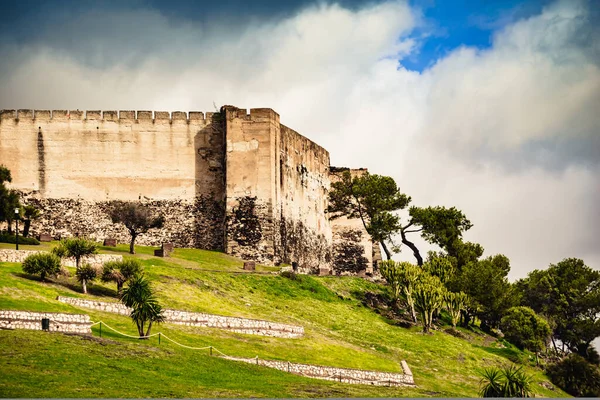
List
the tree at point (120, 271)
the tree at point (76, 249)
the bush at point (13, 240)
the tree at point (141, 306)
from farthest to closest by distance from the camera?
the bush at point (13, 240) → the tree at point (76, 249) → the tree at point (120, 271) → the tree at point (141, 306)

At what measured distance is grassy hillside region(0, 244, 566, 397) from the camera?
112ft

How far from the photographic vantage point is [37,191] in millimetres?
70562

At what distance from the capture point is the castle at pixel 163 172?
230ft

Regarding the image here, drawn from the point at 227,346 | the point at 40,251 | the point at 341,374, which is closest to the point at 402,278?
the point at 341,374

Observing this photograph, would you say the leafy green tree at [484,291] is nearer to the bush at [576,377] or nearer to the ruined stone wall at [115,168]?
the bush at [576,377]

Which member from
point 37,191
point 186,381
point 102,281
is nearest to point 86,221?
point 37,191

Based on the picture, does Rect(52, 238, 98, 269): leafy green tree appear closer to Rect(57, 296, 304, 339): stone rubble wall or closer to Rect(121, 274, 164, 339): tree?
Rect(57, 296, 304, 339): stone rubble wall

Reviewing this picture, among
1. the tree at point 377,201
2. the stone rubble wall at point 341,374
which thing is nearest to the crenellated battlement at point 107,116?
the tree at point 377,201

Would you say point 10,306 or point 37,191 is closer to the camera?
point 10,306

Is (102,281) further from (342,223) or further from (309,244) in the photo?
(342,223)

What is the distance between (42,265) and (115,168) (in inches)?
1010

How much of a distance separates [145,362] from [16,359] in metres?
4.82

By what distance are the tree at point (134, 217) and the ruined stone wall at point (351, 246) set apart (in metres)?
19.9

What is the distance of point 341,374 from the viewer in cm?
4303
